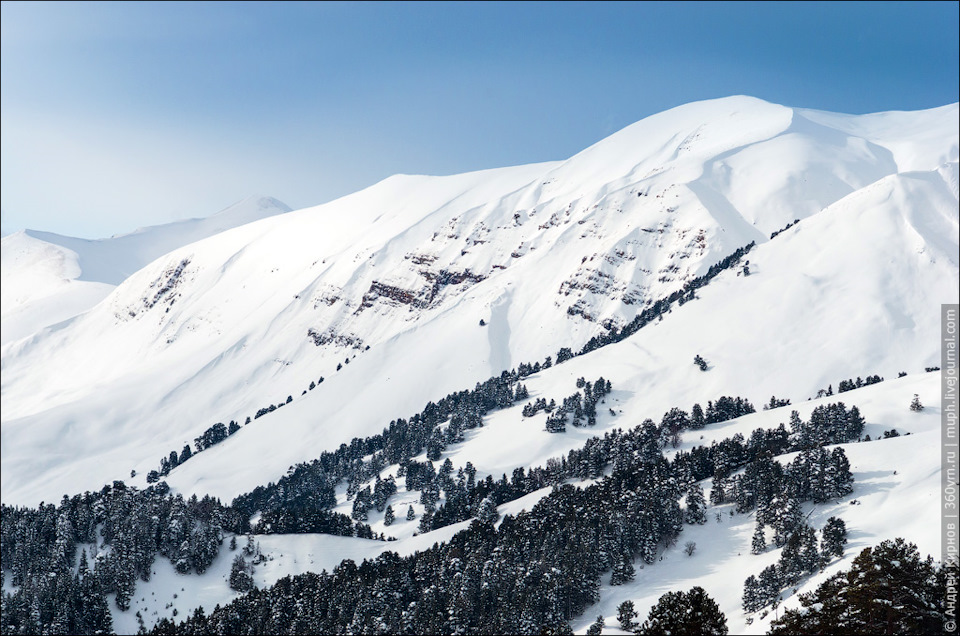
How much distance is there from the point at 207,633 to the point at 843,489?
4020 inches

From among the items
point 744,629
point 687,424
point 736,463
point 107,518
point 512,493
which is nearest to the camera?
point 744,629

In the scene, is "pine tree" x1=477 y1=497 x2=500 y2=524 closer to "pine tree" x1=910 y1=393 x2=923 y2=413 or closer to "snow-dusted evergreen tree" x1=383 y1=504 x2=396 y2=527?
"snow-dusted evergreen tree" x1=383 y1=504 x2=396 y2=527

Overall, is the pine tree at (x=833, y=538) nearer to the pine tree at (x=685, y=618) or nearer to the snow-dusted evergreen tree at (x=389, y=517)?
the pine tree at (x=685, y=618)

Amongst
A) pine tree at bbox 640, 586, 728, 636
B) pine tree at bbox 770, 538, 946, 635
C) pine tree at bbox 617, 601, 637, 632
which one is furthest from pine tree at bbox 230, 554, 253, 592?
pine tree at bbox 770, 538, 946, 635

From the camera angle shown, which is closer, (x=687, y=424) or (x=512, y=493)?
(x=512, y=493)

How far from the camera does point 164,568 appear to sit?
143000mm

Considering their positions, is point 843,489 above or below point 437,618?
above

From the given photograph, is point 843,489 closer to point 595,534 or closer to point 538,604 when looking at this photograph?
point 595,534

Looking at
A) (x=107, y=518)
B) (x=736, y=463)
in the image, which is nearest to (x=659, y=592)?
(x=736, y=463)

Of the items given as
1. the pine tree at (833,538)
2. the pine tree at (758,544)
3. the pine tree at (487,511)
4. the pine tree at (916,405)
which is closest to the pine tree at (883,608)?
the pine tree at (833,538)

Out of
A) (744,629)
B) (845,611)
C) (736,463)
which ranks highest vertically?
(736,463)

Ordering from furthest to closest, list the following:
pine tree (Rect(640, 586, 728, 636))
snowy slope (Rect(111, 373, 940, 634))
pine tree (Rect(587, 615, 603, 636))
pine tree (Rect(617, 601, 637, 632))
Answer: snowy slope (Rect(111, 373, 940, 634)), pine tree (Rect(617, 601, 637, 632)), pine tree (Rect(587, 615, 603, 636)), pine tree (Rect(640, 586, 728, 636))

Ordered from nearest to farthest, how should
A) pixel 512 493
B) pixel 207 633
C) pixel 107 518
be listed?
pixel 207 633 → pixel 107 518 → pixel 512 493

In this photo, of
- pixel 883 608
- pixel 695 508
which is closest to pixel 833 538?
pixel 695 508
